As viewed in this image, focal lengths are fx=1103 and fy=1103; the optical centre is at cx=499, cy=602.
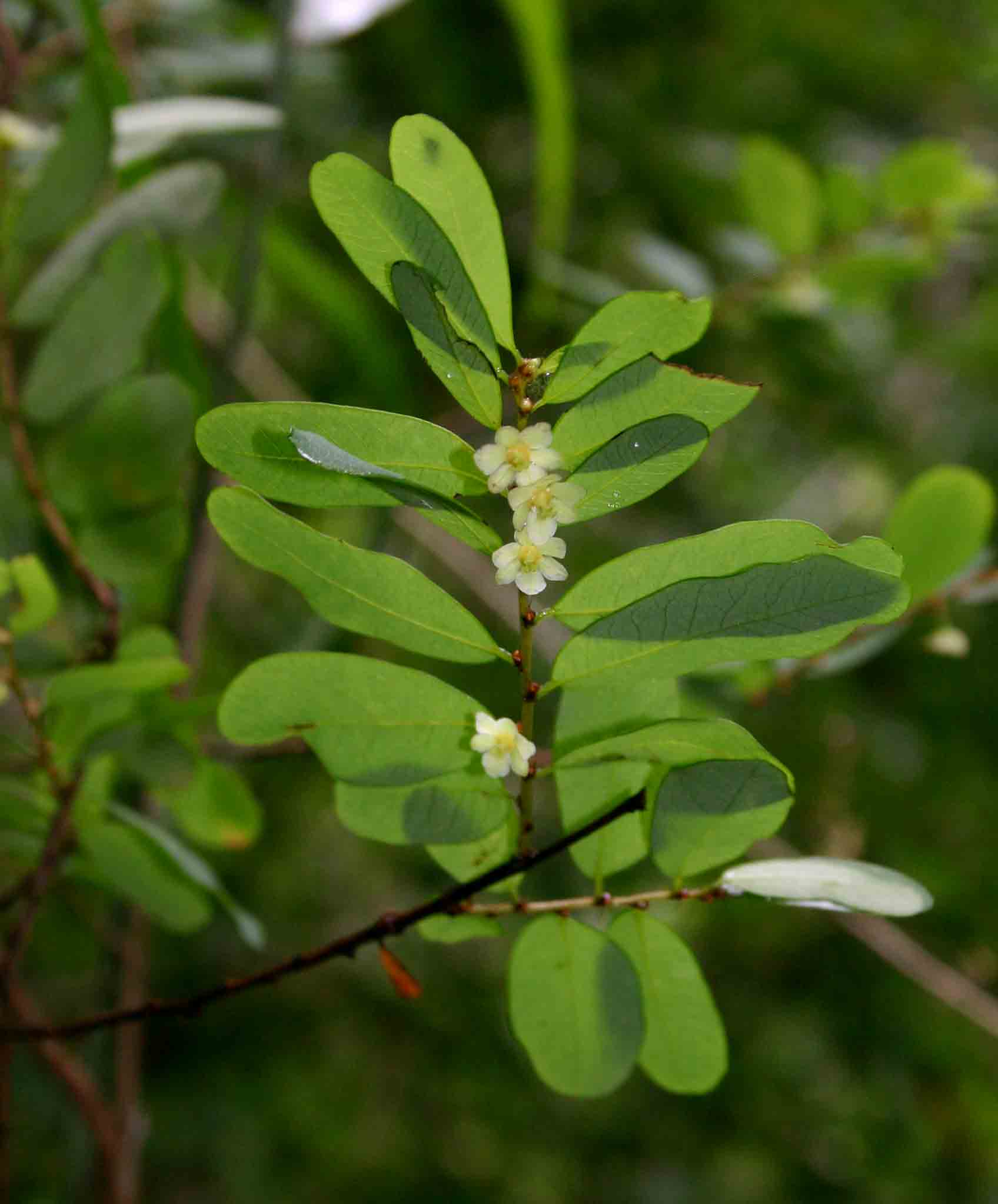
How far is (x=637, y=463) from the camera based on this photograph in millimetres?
314

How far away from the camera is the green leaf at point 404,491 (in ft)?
0.91

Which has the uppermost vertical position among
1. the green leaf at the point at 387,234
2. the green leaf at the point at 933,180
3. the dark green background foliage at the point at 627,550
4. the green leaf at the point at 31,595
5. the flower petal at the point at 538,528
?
the green leaf at the point at 387,234

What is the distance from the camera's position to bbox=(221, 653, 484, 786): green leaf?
1.06ft

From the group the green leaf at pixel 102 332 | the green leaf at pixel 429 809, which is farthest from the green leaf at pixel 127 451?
the green leaf at pixel 429 809

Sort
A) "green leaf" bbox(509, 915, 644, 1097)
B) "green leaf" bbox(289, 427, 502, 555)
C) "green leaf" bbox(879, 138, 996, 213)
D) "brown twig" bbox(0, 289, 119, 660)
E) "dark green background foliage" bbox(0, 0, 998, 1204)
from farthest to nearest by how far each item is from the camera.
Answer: "dark green background foliage" bbox(0, 0, 998, 1204) < "green leaf" bbox(879, 138, 996, 213) < "brown twig" bbox(0, 289, 119, 660) < "green leaf" bbox(509, 915, 644, 1097) < "green leaf" bbox(289, 427, 502, 555)

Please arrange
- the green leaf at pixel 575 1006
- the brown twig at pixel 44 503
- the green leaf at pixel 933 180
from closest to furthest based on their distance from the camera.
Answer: the green leaf at pixel 575 1006
the brown twig at pixel 44 503
the green leaf at pixel 933 180

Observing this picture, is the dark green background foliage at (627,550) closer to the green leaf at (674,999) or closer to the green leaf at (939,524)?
the green leaf at (939,524)

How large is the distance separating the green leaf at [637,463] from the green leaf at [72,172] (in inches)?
13.2

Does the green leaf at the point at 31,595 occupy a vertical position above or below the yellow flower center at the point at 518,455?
below

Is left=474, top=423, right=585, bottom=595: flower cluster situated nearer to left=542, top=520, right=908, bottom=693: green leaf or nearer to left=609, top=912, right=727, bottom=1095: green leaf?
left=542, top=520, right=908, bottom=693: green leaf

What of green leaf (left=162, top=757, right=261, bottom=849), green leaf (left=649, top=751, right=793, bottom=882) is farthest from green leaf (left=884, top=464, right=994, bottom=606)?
green leaf (left=162, top=757, right=261, bottom=849)

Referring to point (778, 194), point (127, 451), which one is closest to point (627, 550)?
point (778, 194)

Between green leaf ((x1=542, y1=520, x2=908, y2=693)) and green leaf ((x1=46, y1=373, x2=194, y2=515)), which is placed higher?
green leaf ((x1=542, y1=520, x2=908, y2=693))

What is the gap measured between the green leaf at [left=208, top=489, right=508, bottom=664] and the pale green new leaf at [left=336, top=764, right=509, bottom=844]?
0.14 feet
